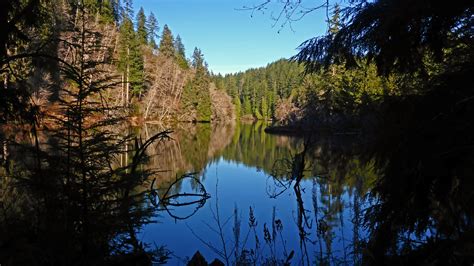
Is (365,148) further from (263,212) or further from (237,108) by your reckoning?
(237,108)

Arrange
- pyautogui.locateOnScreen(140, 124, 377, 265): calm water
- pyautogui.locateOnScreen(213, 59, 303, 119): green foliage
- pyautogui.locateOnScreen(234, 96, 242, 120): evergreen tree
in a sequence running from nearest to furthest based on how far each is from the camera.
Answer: pyautogui.locateOnScreen(140, 124, 377, 265): calm water, pyautogui.locateOnScreen(213, 59, 303, 119): green foliage, pyautogui.locateOnScreen(234, 96, 242, 120): evergreen tree

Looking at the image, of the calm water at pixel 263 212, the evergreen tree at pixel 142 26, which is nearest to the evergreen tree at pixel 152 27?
the evergreen tree at pixel 142 26

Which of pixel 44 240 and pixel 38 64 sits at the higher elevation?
pixel 38 64

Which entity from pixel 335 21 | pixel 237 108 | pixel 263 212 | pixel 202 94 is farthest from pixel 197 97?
pixel 335 21

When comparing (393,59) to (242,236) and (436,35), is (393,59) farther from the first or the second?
(242,236)

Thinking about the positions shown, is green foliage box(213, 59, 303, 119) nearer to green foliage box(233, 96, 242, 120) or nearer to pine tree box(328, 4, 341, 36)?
green foliage box(233, 96, 242, 120)

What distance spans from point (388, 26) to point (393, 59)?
0.44 meters

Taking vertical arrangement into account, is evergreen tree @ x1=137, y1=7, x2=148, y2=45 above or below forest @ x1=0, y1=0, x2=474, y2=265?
above

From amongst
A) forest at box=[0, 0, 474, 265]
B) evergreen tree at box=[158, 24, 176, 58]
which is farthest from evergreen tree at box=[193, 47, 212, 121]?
forest at box=[0, 0, 474, 265]

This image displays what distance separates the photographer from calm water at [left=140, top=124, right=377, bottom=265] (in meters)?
4.05

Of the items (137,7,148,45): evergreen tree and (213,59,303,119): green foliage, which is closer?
(137,7,148,45): evergreen tree

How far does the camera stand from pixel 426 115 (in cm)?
249

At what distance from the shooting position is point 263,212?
991 cm

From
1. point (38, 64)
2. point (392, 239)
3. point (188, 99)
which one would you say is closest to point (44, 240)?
point (38, 64)
